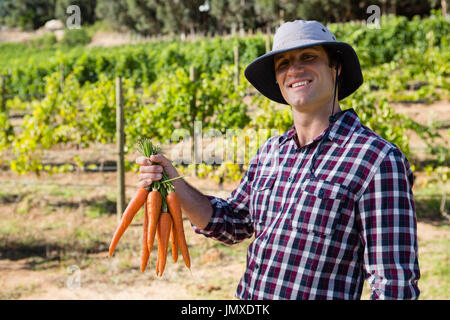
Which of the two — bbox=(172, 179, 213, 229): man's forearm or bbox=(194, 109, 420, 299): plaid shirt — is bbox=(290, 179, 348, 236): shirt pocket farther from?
bbox=(172, 179, 213, 229): man's forearm

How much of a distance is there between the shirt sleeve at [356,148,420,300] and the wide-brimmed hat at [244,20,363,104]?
468 mm

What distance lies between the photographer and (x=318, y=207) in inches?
60.6

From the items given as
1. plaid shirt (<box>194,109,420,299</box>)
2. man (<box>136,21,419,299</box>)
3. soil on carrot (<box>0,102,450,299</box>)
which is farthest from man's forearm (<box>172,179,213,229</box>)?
soil on carrot (<box>0,102,450,299</box>)

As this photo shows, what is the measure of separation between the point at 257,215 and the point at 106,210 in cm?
528

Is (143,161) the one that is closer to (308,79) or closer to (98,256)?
(308,79)

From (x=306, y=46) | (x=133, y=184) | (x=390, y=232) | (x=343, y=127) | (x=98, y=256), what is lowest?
(x=98, y=256)

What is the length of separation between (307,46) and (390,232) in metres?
0.70

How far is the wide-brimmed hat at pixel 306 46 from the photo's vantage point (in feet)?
5.39

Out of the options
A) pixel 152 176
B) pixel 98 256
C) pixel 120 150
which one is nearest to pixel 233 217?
pixel 152 176

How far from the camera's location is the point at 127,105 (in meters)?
7.38

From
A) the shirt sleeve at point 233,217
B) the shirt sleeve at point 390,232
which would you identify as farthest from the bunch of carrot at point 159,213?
the shirt sleeve at point 390,232

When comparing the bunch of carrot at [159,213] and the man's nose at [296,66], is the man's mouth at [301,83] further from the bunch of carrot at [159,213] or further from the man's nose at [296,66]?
the bunch of carrot at [159,213]

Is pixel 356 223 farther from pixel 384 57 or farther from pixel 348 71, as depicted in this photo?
pixel 384 57

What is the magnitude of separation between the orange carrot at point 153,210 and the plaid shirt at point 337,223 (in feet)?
1.35
